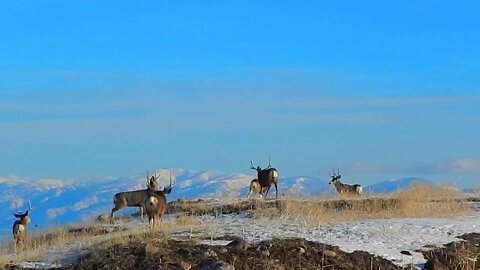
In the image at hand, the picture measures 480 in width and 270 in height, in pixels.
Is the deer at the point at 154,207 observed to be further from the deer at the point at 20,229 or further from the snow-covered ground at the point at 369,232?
the deer at the point at 20,229

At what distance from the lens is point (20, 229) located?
72.4 ft

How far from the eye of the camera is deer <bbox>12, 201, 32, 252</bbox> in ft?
65.9

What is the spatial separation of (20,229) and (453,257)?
33.6 feet

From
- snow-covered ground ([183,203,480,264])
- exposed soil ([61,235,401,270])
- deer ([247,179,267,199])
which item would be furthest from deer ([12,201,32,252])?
deer ([247,179,267,199])

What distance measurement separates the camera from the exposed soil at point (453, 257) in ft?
53.3

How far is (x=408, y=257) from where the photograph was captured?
1659 centimetres

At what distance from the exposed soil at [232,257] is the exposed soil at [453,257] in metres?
0.85

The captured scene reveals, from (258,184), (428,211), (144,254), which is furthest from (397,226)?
(258,184)

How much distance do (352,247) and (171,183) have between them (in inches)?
222

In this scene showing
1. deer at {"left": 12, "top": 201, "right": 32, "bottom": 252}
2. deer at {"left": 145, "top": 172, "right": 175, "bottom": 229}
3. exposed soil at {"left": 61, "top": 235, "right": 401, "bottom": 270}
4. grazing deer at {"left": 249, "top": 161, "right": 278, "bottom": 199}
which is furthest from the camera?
grazing deer at {"left": 249, "top": 161, "right": 278, "bottom": 199}

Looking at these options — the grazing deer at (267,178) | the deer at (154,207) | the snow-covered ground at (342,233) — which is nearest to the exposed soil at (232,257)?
the snow-covered ground at (342,233)

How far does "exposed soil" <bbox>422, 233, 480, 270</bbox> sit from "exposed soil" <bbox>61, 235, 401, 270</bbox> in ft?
2.80

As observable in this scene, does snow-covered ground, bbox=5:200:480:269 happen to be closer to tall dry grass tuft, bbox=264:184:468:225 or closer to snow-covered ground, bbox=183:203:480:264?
snow-covered ground, bbox=183:203:480:264

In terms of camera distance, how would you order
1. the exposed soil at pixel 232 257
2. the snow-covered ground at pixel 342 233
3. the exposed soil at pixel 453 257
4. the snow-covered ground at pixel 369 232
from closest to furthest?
the exposed soil at pixel 232 257 < the exposed soil at pixel 453 257 < the snow-covered ground at pixel 342 233 < the snow-covered ground at pixel 369 232
